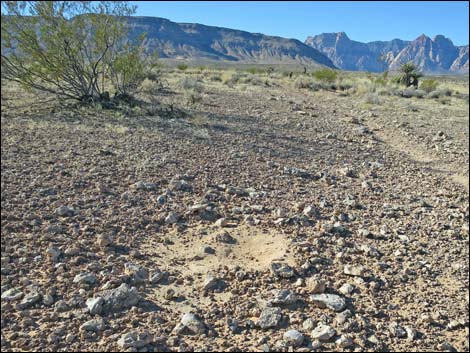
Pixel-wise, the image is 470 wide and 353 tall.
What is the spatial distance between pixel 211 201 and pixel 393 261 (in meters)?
2.38

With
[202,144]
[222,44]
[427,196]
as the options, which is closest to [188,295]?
[427,196]

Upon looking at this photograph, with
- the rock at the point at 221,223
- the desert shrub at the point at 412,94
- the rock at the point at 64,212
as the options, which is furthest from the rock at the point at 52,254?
the desert shrub at the point at 412,94

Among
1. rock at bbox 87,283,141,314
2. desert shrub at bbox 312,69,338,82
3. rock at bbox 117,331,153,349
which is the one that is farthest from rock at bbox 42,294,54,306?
desert shrub at bbox 312,69,338,82

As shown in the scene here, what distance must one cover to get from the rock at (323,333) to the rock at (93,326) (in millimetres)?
1536

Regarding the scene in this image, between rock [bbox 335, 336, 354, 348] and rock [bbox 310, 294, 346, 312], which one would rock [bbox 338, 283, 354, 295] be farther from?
rock [bbox 335, 336, 354, 348]

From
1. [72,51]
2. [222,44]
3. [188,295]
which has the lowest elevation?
[188,295]

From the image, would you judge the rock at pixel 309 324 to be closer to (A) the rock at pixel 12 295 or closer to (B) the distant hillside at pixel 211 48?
(A) the rock at pixel 12 295

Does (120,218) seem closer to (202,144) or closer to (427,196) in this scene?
(202,144)

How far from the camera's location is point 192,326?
329cm

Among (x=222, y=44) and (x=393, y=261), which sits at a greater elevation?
(x=222, y=44)

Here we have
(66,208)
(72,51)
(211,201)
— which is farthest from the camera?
(72,51)

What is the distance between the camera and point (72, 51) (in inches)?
479

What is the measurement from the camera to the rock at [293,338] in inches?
126

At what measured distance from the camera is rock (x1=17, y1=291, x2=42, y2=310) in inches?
131
